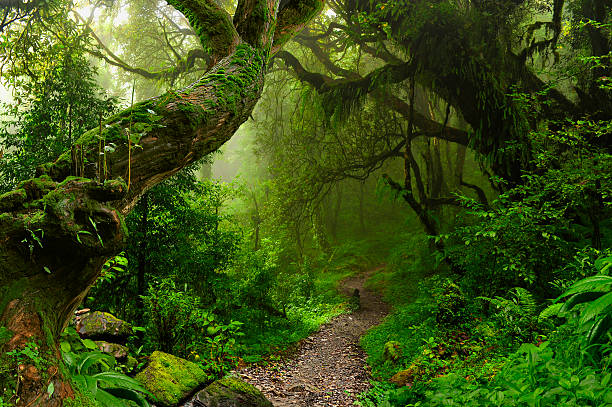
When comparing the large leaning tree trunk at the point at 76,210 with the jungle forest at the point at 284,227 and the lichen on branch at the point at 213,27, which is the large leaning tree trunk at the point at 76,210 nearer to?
the jungle forest at the point at 284,227

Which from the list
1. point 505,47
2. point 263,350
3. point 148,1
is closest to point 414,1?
point 505,47

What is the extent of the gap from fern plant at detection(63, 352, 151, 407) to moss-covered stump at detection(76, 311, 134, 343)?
212 centimetres

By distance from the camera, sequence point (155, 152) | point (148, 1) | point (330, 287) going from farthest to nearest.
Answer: point (330, 287) < point (148, 1) < point (155, 152)

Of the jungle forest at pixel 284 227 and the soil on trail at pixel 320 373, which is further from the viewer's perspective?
the soil on trail at pixel 320 373

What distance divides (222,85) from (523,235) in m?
5.08

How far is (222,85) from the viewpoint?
3.25 m

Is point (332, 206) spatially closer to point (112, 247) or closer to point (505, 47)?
point (505, 47)

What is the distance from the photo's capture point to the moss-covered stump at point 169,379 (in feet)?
11.9

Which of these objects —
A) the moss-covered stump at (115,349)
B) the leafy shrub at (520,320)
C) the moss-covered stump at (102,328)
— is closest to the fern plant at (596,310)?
the leafy shrub at (520,320)

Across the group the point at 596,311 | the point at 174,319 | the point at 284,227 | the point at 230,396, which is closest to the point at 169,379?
the point at 230,396

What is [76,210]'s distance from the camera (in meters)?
1.82

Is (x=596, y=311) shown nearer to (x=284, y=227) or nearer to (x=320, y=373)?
(x=320, y=373)

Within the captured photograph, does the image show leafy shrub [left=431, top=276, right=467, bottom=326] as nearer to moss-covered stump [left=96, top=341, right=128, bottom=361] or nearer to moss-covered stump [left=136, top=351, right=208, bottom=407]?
moss-covered stump [left=136, top=351, right=208, bottom=407]

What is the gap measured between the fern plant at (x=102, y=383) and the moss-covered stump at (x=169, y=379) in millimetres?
1084
